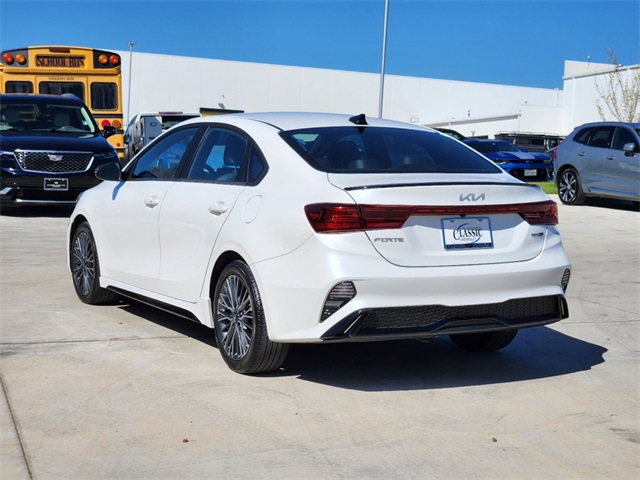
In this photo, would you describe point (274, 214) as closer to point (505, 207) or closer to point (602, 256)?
point (505, 207)

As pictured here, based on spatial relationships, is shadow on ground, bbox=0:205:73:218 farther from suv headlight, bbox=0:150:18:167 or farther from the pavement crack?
the pavement crack

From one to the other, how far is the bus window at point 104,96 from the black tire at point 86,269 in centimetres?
1302

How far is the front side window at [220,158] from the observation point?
19.7 ft

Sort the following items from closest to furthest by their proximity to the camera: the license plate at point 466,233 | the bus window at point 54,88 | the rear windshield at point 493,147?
the license plate at point 466,233 < the bus window at point 54,88 < the rear windshield at point 493,147

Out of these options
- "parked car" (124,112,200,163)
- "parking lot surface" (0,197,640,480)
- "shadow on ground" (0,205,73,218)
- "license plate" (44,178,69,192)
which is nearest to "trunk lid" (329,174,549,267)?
"parking lot surface" (0,197,640,480)

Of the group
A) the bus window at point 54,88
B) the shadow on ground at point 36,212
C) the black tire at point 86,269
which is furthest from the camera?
the bus window at point 54,88

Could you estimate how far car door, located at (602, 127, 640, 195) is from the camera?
17.7m

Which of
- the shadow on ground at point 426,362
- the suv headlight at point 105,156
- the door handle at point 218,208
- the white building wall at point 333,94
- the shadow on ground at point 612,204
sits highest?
the white building wall at point 333,94

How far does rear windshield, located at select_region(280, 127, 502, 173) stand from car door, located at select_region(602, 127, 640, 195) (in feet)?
40.4

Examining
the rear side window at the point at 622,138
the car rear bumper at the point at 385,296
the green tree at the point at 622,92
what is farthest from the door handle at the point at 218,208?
the green tree at the point at 622,92

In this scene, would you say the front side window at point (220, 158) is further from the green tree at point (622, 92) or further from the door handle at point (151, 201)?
the green tree at point (622, 92)

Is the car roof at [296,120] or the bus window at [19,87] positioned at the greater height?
the bus window at [19,87]

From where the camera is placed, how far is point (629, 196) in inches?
706

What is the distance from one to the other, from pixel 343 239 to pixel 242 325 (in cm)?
94
